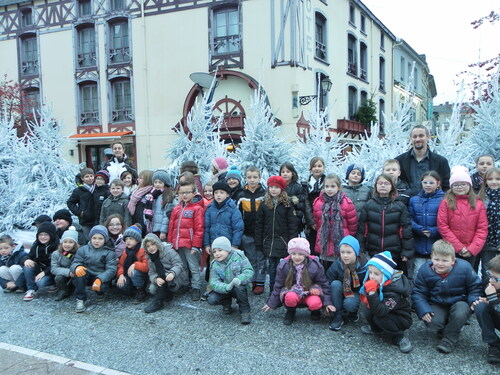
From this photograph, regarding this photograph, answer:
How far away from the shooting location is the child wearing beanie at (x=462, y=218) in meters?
4.14

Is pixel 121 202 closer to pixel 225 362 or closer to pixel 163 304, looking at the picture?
pixel 163 304

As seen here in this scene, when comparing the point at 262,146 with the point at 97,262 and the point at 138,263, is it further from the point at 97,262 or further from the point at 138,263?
the point at 97,262

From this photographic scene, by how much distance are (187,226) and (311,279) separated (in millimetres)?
1834

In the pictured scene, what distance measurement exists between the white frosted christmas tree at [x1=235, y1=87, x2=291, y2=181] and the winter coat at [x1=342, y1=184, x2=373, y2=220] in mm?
2349

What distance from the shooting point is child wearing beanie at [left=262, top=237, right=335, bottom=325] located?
412cm

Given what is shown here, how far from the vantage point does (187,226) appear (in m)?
5.12

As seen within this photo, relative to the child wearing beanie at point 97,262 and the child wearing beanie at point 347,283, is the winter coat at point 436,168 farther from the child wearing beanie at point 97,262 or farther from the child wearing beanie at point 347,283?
the child wearing beanie at point 97,262

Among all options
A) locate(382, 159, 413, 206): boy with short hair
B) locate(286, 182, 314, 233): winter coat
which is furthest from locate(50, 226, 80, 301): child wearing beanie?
locate(382, 159, 413, 206): boy with short hair

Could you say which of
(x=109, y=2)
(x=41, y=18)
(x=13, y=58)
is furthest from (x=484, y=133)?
(x=13, y=58)

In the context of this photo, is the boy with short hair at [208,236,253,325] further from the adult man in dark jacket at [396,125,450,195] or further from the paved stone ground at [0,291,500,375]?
the adult man in dark jacket at [396,125,450,195]

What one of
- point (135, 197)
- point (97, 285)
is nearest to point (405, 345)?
point (97, 285)

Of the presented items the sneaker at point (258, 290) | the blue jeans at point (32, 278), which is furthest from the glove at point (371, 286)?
the blue jeans at point (32, 278)

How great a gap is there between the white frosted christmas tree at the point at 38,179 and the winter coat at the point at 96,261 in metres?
3.69

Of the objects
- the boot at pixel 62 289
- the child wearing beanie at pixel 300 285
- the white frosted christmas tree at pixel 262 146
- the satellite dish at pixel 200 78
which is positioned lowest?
the boot at pixel 62 289
